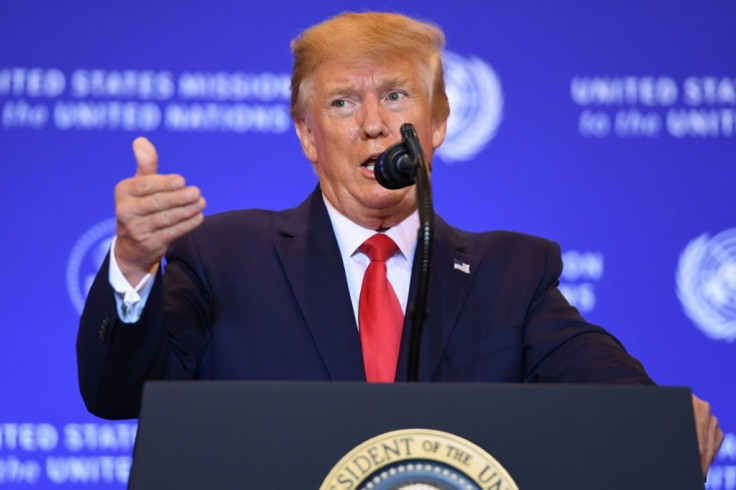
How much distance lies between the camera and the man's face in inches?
86.0

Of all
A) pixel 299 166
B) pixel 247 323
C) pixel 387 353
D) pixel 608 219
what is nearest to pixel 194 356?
pixel 247 323

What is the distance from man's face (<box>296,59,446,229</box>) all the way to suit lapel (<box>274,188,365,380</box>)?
3.0 inches

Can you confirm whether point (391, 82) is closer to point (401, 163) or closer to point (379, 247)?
point (379, 247)

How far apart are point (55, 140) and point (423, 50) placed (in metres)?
1.25

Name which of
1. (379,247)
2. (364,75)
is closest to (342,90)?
(364,75)

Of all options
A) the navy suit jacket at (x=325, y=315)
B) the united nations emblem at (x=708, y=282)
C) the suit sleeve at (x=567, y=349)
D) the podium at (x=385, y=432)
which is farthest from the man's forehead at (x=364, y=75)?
the united nations emblem at (x=708, y=282)

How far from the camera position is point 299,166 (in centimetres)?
311

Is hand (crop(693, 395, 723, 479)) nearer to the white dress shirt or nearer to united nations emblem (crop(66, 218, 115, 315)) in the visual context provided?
the white dress shirt

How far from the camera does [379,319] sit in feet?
6.62

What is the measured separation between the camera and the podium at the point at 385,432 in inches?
47.9

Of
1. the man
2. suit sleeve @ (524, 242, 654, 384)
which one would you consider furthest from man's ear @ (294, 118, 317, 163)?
suit sleeve @ (524, 242, 654, 384)

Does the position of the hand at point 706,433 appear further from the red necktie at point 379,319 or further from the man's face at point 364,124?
the man's face at point 364,124

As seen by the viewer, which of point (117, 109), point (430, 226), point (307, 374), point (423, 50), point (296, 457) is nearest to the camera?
point (296, 457)

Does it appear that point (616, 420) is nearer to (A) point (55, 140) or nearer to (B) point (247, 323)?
(B) point (247, 323)
